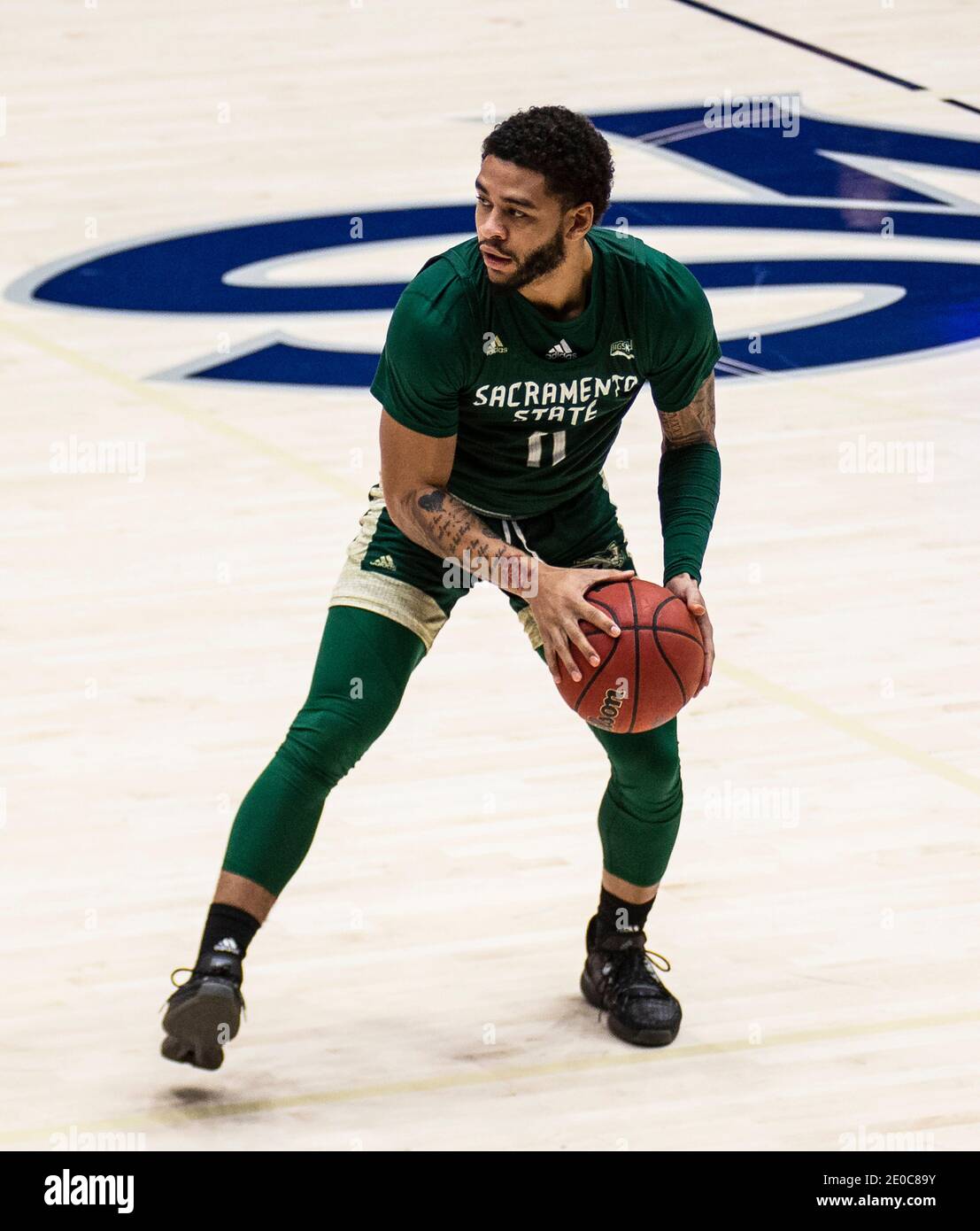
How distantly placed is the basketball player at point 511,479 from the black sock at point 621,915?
0.18 metres

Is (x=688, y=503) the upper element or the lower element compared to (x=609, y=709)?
upper

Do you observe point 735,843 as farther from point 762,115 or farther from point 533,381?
point 762,115

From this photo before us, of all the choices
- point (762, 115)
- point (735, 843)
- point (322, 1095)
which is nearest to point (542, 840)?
point (735, 843)

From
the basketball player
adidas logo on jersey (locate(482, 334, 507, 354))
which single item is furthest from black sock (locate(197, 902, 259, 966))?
adidas logo on jersey (locate(482, 334, 507, 354))

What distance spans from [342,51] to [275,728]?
9.00 m

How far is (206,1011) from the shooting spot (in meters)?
4.87

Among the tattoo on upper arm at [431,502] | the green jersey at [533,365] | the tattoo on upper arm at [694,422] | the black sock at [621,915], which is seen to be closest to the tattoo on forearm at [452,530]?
the tattoo on upper arm at [431,502]

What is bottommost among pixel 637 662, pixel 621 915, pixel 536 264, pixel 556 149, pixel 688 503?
pixel 621 915

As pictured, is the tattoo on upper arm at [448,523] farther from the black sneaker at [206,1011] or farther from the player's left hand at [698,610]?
the black sneaker at [206,1011]

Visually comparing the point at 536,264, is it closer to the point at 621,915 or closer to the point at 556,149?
the point at 556,149

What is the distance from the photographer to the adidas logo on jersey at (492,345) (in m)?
4.90

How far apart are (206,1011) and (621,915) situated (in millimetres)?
1062

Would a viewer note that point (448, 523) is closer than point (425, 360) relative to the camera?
No

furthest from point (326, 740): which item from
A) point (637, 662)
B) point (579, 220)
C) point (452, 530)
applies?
point (579, 220)
